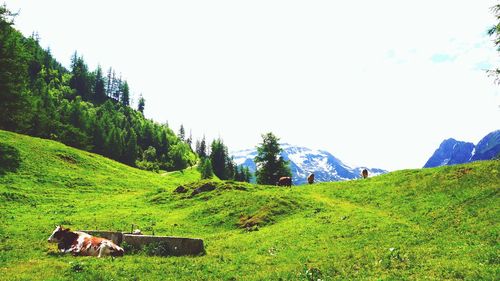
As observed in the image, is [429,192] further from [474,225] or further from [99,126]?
[99,126]

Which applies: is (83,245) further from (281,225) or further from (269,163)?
(269,163)

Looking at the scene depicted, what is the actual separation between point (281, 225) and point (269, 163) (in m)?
61.8

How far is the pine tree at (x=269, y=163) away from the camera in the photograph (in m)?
93.5

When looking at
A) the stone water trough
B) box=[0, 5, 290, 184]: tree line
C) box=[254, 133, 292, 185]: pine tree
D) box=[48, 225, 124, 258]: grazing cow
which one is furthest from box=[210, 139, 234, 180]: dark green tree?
the stone water trough

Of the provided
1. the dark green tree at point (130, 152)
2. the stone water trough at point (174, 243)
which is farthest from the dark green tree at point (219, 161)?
the stone water trough at point (174, 243)

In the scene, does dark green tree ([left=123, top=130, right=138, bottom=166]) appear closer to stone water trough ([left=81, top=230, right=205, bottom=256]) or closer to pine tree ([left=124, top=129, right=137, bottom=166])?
pine tree ([left=124, top=129, right=137, bottom=166])

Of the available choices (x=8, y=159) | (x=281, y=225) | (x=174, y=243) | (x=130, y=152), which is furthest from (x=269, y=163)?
(x=130, y=152)

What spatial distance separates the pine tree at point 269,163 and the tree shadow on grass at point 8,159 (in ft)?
172

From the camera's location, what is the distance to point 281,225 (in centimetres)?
3278

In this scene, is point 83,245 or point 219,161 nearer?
point 83,245

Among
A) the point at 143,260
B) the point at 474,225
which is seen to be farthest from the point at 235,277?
the point at 474,225

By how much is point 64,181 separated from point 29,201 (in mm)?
14089

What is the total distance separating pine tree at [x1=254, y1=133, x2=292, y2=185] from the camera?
93500 millimetres

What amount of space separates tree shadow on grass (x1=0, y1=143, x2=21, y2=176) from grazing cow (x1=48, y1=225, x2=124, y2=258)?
3496 cm
